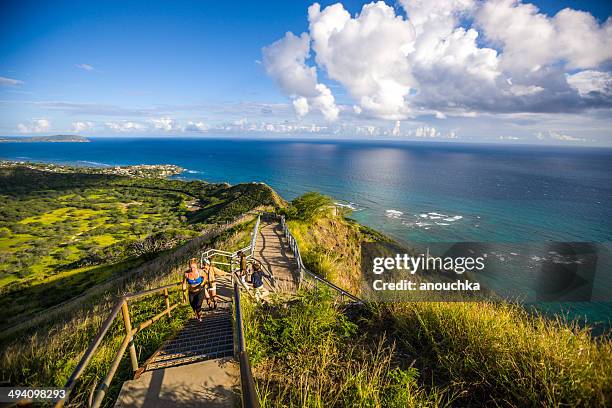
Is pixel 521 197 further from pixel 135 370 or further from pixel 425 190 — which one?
pixel 135 370

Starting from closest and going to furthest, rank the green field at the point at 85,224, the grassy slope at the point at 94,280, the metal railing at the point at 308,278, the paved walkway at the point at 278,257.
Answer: the grassy slope at the point at 94,280
the metal railing at the point at 308,278
the paved walkway at the point at 278,257
the green field at the point at 85,224

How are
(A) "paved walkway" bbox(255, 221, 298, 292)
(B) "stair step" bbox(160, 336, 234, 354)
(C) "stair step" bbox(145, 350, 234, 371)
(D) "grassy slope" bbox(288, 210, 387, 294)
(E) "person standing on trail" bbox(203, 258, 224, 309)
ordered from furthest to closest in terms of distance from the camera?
(D) "grassy slope" bbox(288, 210, 387, 294)
(A) "paved walkway" bbox(255, 221, 298, 292)
(E) "person standing on trail" bbox(203, 258, 224, 309)
(B) "stair step" bbox(160, 336, 234, 354)
(C) "stair step" bbox(145, 350, 234, 371)

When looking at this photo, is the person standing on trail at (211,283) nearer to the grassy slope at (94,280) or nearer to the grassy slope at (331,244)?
the grassy slope at (94,280)

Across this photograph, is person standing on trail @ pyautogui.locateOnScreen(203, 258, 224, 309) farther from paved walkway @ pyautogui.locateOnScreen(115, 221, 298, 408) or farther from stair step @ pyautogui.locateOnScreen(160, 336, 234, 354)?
stair step @ pyautogui.locateOnScreen(160, 336, 234, 354)

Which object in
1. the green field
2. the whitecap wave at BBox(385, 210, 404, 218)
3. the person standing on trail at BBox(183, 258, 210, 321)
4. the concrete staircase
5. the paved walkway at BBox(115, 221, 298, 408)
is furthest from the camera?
the whitecap wave at BBox(385, 210, 404, 218)

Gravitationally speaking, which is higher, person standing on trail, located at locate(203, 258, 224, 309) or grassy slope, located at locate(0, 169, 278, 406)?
person standing on trail, located at locate(203, 258, 224, 309)

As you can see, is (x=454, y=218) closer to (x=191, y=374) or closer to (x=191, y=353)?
(x=191, y=353)

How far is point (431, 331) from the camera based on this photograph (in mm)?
5016

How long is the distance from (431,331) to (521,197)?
266 feet

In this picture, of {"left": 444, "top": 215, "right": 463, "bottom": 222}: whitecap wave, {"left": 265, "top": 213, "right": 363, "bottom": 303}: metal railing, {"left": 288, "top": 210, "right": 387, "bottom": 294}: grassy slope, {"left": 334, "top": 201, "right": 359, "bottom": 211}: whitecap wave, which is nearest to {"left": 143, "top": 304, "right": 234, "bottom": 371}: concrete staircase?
{"left": 265, "top": 213, "right": 363, "bottom": 303}: metal railing

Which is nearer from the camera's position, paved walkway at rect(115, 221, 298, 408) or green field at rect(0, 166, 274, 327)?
paved walkway at rect(115, 221, 298, 408)

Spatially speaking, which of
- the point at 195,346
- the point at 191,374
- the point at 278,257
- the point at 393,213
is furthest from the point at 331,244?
the point at 393,213

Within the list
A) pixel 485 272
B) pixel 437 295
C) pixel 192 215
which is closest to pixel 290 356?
pixel 437 295

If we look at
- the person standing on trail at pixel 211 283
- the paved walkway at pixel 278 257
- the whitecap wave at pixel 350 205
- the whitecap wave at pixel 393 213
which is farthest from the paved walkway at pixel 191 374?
the whitecap wave at pixel 350 205
